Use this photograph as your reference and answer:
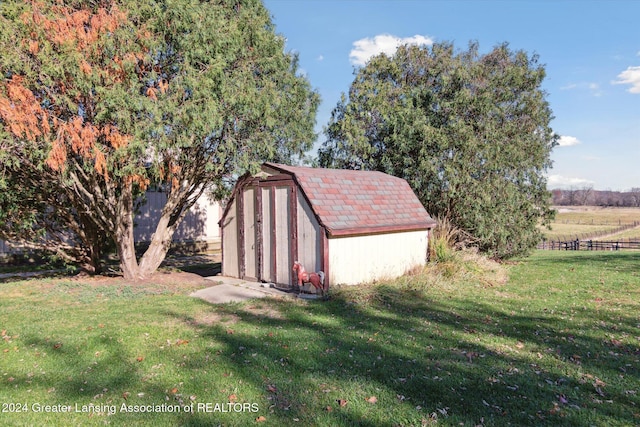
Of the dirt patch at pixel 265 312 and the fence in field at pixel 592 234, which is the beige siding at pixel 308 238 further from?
the fence in field at pixel 592 234

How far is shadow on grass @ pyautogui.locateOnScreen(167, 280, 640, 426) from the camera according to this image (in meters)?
4.02

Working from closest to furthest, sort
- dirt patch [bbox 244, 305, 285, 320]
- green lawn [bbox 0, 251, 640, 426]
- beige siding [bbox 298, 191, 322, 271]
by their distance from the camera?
1. green lawn [bbox 0, 251, 640, 426]
2. dirt patch [bbox 244, 305, 285, 320]
3. beige siding [bbox 298, 191, 322, 271]

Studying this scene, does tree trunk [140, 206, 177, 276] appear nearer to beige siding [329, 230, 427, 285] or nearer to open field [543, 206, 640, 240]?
beige siding [329, 230, 427, 285]

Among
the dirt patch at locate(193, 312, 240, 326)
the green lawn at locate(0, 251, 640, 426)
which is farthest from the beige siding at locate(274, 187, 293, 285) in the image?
the dirt patch at locate(193, 312, 240, 326)

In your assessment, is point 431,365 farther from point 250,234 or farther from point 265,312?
point 250,234

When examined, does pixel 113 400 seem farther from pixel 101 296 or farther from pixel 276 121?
pixel 276 121

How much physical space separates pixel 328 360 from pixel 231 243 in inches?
293

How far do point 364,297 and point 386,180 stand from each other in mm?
5088

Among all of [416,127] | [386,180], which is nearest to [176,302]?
[386,180]

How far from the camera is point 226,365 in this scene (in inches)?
201

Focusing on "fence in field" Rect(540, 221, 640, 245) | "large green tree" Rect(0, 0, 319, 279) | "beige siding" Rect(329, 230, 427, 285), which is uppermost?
"large green tree" Rect(0, 0, 319, 279)

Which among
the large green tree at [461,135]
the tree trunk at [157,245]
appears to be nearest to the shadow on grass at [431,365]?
the tree trunk at [157,245]

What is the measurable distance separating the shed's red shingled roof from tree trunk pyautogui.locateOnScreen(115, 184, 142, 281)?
13.1ft

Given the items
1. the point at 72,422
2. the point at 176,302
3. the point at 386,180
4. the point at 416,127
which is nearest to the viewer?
the point at 72,422
